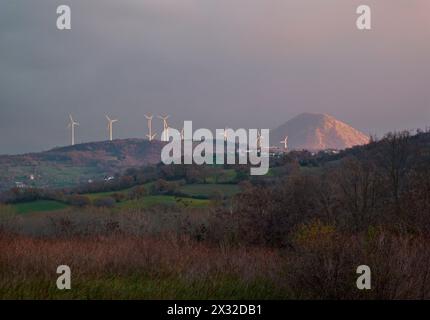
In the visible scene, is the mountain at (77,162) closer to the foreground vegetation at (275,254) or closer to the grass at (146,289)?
the foreground vegetation at (275,254)

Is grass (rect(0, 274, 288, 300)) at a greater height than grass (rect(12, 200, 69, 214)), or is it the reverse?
grass (rect(0, 274, 288, 300))

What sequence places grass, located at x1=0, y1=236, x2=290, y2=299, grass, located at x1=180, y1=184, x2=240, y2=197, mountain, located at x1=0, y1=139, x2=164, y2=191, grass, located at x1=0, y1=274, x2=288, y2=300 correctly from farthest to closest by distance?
1. mountain, located at x1=0, y1=139, x2=164, y2=191
2. grass, located at x1=180, y1=184, x2=240, y2=197
3. grass, located at x1=0, y1=236, x2=290, y2=299
4. grass, located at x1=0, y1=274, x2=288, y2=300

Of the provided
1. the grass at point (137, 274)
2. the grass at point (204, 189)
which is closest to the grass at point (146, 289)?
the grass at point (137, 274)

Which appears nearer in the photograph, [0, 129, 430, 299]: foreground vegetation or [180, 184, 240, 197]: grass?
[0, 129, 430, 299]: foreground vegetation

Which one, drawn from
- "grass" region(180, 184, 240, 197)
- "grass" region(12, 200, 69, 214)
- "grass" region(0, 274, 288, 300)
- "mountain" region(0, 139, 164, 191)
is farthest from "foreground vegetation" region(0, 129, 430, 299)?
"mountain" region(0, 139, 164, 191)

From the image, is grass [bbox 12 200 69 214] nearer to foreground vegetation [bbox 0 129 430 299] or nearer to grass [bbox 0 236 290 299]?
foreground vegetation [bbox 0 129 430 299]

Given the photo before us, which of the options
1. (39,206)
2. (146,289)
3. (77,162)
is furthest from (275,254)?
(77,162)

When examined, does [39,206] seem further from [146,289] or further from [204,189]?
[146,289]

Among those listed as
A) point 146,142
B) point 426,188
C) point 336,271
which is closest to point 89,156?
point 146,142

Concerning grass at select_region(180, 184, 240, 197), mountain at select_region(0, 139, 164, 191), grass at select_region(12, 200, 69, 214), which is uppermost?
mountain at select_region(0, 139, 164, 191)
